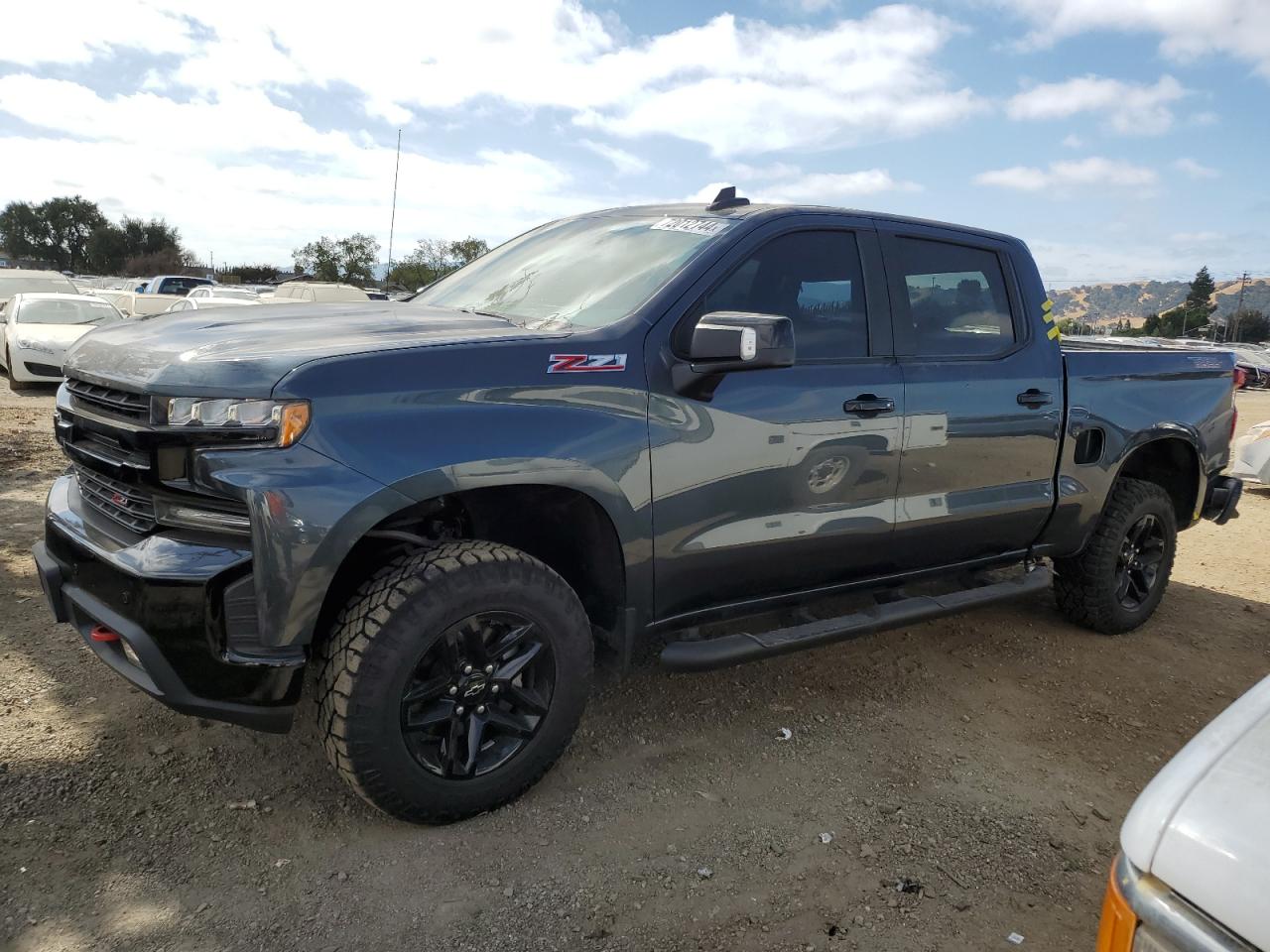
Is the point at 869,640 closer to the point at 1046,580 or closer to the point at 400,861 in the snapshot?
the point at 1046,580

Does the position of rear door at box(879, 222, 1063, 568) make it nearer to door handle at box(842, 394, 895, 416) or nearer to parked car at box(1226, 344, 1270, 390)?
door handle at box(842, 394, 895, 416)

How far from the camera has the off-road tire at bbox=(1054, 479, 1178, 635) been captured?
469 cm

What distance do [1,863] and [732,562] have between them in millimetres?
2305

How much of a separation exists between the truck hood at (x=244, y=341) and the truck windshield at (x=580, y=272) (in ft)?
0.72

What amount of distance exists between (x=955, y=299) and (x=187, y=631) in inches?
124

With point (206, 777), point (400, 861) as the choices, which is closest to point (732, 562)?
point (400, 861)

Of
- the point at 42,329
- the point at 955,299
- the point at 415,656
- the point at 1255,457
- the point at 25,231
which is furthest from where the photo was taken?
the point at 25,231

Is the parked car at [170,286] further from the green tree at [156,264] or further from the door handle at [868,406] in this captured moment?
the green tree at [156,264]

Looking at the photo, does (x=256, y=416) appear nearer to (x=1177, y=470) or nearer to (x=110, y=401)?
(x=110, y=401)

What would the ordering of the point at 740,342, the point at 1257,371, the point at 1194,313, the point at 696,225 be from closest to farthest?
1. the point at 740,342
2. the point at 696,225
3. the point at 1257,371
4. the point at 1194,313

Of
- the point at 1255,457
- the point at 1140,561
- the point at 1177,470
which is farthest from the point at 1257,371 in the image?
the point at 1140,561

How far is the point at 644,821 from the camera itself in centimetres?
301

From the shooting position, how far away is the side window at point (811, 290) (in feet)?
11.1

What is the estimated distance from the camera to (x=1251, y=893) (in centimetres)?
132
